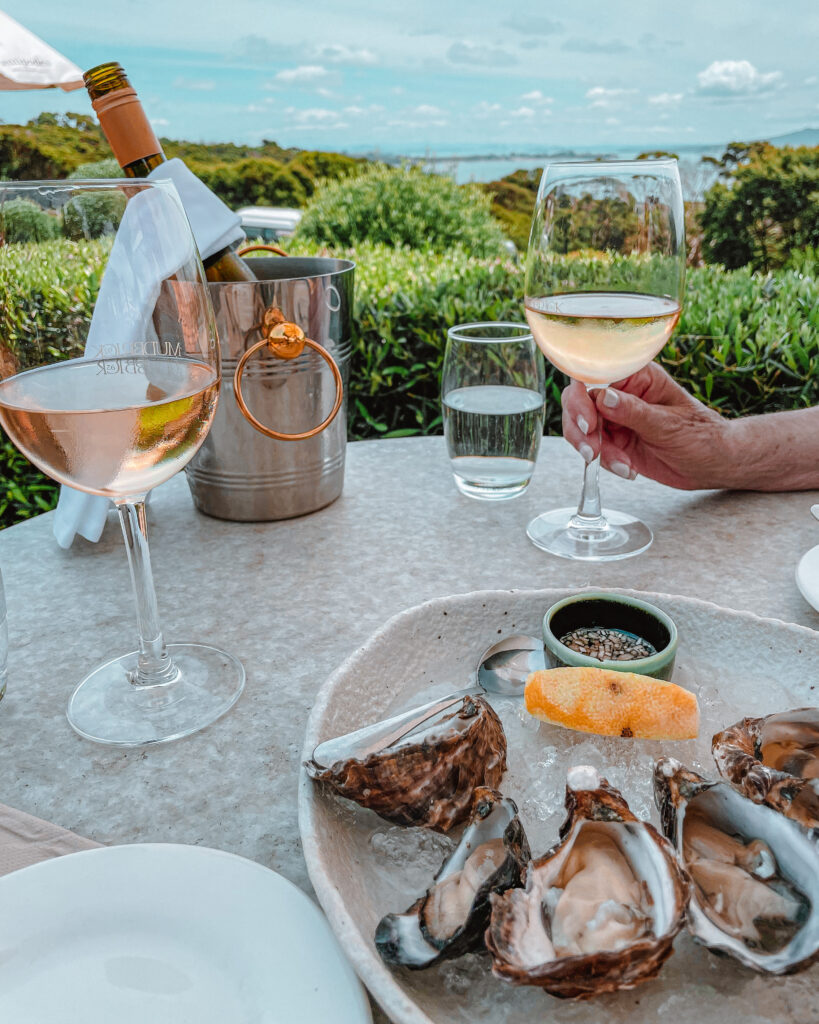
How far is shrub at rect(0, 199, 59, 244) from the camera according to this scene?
760mm

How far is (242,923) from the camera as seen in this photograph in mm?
541

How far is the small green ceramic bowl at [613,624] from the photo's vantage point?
2.54ft

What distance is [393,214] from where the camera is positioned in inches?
232

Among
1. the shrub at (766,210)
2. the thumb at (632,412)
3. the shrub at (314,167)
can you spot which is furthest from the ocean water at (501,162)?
the thumb at (632,412)

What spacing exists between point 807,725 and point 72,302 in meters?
0.76

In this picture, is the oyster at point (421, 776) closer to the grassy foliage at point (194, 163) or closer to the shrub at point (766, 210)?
the shrub at point (766, 210)

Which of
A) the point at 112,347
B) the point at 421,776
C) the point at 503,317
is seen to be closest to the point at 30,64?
the point at 503,317

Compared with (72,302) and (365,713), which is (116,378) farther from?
(365,713)

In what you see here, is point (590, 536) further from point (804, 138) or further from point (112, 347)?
point (804, 138)

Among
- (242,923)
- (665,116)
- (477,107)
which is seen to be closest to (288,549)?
(242,923)

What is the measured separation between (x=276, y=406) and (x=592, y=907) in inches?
36.6

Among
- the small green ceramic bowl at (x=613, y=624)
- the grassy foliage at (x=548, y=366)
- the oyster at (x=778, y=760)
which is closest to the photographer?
the oyster at (x=778, y=760)

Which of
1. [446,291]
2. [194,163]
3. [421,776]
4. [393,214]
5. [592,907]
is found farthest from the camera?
[194,163]

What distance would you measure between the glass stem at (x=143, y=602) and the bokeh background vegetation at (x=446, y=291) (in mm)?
184
